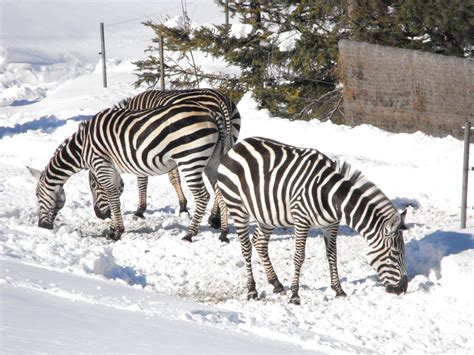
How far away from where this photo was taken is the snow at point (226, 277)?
7.10 metres

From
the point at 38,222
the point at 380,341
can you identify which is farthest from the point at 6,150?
the point at 380,341

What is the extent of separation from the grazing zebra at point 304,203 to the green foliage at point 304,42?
936 cm

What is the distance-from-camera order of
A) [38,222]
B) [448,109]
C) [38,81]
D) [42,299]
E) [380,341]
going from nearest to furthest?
[42,299] → [380,341] → [38,222] → [448,109] → [38,81]

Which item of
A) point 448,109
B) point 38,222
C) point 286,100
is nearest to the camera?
point 38,222

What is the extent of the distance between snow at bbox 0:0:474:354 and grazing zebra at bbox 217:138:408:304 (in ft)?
1.33

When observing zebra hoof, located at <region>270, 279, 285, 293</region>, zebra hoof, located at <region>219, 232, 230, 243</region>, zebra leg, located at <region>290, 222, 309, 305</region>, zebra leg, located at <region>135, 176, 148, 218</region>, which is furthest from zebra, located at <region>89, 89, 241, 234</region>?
zebra leg, located at <region>290, 222, 309, 305</region>

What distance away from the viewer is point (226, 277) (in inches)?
438

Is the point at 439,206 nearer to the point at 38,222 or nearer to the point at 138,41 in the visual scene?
the point at 38,222

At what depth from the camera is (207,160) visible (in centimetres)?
1280

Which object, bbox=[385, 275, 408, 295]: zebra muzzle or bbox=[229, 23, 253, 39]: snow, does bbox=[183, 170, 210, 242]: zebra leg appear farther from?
bbox=[229, 23, 253, 39]: snow

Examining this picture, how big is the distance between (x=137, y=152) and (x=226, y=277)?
9.33 feet

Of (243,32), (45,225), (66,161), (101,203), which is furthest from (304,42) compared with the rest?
(45,225)

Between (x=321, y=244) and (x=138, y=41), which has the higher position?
(x=138, y=41)

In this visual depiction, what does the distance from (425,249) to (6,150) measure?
38.3 feet
